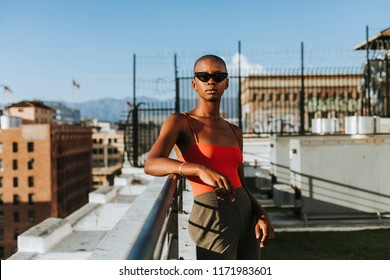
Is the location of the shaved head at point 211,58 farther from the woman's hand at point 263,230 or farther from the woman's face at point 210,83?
the woman's hand at point 263,230

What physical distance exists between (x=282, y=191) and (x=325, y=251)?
225cm

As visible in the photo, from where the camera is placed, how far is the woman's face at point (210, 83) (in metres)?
2.31

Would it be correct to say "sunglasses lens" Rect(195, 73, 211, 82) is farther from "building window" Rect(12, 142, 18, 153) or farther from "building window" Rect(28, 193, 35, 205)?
"building window" Rect(28, 193, 35, 205)

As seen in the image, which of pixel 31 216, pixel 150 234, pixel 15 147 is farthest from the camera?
pixel 31 216

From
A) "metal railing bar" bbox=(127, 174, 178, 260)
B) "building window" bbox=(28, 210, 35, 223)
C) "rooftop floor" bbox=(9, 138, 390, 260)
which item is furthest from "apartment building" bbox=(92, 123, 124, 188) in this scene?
"metal railing bar" bbox=(127, 174, 178, 260)

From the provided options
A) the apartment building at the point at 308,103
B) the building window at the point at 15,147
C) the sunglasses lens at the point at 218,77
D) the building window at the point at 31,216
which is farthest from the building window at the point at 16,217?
the sunglasses lens at the point at 218,77

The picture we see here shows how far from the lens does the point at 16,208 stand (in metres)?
74.1

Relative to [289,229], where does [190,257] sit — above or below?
above

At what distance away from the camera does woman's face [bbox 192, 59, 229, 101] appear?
231 centimetres

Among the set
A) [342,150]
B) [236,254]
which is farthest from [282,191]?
[236,254]

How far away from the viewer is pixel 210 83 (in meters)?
2.31

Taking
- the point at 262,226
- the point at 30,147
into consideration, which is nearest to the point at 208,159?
the point at 262,226

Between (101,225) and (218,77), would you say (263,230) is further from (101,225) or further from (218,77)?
(101,225)
